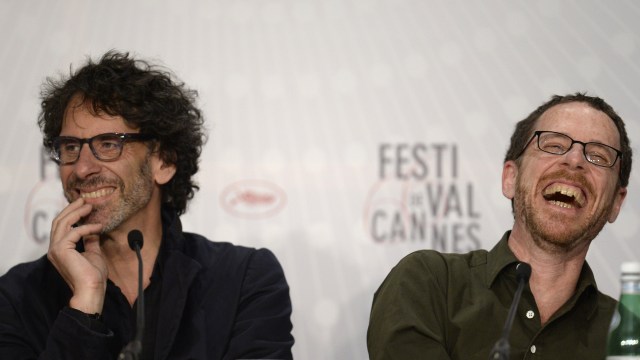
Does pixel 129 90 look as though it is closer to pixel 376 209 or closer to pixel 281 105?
pixel 281 105

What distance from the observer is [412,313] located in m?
2.37

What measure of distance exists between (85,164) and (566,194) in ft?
5.24

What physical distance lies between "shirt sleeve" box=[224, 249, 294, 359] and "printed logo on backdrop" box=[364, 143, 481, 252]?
73 centimetres

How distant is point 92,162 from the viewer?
9.24ft

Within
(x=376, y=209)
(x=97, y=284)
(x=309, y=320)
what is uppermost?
(x=376, y=209)

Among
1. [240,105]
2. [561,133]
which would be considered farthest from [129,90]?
[561,133]

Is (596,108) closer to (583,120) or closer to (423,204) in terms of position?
(583,120)

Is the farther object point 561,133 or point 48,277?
point 48,277

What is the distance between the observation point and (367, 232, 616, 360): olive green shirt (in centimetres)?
237

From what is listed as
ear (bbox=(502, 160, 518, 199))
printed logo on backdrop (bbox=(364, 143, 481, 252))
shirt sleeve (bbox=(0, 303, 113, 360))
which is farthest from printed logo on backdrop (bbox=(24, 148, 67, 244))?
ear (bbox=(502, 160, 518, 199))

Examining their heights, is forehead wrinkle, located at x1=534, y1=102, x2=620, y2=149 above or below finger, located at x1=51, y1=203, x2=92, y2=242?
above

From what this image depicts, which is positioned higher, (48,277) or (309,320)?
(48,277)

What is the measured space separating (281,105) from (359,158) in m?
0.42

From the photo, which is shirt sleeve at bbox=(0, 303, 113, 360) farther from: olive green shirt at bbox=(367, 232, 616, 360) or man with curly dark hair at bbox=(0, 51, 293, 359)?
olive green shirt at bbox=(367, 232, 616, 360)
